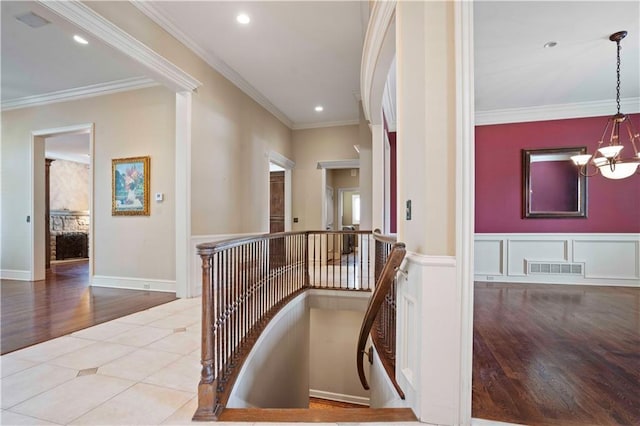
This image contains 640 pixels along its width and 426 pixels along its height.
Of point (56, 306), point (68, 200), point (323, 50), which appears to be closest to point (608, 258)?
point (323, 50)

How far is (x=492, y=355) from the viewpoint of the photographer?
2178 millimetres

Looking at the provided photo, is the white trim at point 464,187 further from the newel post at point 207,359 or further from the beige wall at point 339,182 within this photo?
the beige wall at point 339,182

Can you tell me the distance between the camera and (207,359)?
1.58 meters

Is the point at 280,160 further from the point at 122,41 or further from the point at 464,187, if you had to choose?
the point at 464,187

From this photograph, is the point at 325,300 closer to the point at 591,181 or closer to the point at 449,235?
the point at 449,235

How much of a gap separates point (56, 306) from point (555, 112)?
761 cm

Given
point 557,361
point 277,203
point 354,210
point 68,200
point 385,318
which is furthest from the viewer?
point 354,210

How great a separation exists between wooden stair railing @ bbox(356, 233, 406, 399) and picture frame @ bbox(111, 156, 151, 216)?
3.35 meters

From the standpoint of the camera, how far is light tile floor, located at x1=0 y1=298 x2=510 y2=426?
1474mm

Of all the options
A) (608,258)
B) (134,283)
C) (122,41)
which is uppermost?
(122,41)

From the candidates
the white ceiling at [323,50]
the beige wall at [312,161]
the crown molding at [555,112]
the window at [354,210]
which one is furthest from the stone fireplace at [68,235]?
the crown molding at [555,112]

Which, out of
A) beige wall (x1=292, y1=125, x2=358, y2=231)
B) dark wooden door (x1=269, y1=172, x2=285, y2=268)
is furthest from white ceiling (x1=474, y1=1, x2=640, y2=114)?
dark wooden door (x1=269, y1=172, x2=285, y2=268)

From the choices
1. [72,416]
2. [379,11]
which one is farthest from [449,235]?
[72,416]

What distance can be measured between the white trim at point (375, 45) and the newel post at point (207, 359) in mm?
2076
